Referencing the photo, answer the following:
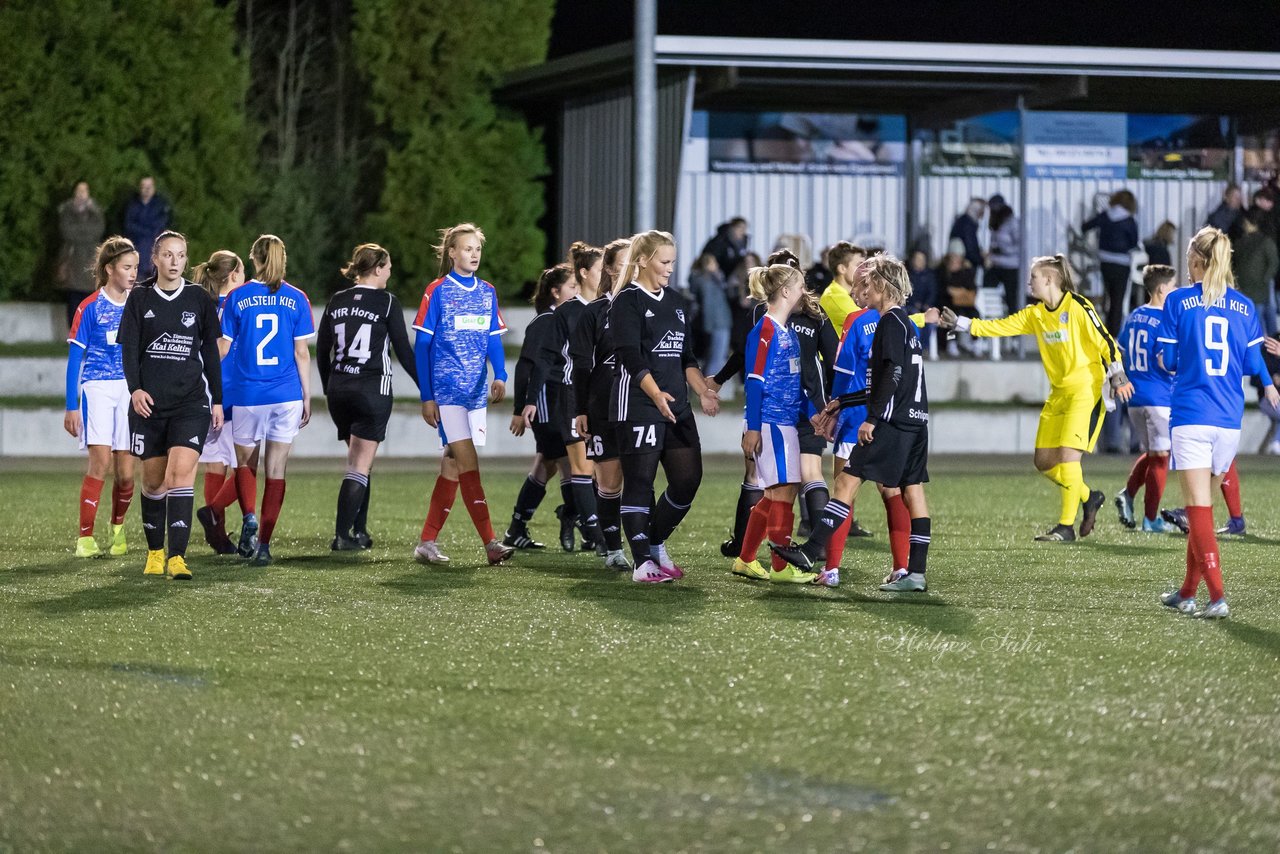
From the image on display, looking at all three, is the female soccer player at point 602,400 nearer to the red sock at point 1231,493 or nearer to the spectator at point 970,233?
the red sock at point 1231,493

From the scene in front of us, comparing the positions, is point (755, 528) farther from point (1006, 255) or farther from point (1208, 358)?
point (1006, 255)

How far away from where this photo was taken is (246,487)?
10555mm

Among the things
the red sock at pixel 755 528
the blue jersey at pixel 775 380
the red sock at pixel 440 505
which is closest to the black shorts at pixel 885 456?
the blue jersey at pixel 775 380

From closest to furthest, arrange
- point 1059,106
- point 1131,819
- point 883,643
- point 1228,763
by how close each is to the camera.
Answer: point 1131,819 < point 1228,763 < point 883,643 < point 1059,106

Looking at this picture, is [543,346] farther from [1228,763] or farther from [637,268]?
[1228,763]

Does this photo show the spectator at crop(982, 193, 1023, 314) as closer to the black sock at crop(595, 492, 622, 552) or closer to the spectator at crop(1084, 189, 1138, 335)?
the spectator at crop(1084, 189, 1138, 335)

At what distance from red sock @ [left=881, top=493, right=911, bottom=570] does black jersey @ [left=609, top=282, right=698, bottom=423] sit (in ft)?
3.89

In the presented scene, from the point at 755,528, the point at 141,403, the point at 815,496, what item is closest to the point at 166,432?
the point at 141,403

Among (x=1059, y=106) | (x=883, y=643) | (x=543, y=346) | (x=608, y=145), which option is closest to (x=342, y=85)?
(x=608, y=145)

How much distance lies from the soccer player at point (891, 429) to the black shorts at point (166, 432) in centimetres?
307

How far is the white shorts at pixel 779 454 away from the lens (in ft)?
30.2

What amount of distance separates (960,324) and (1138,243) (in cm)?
1277

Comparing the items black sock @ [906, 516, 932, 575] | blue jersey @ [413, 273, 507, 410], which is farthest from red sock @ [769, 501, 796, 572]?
blue jersey @ [413, 273, 507, 410]

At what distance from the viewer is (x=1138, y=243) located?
73.7ft
